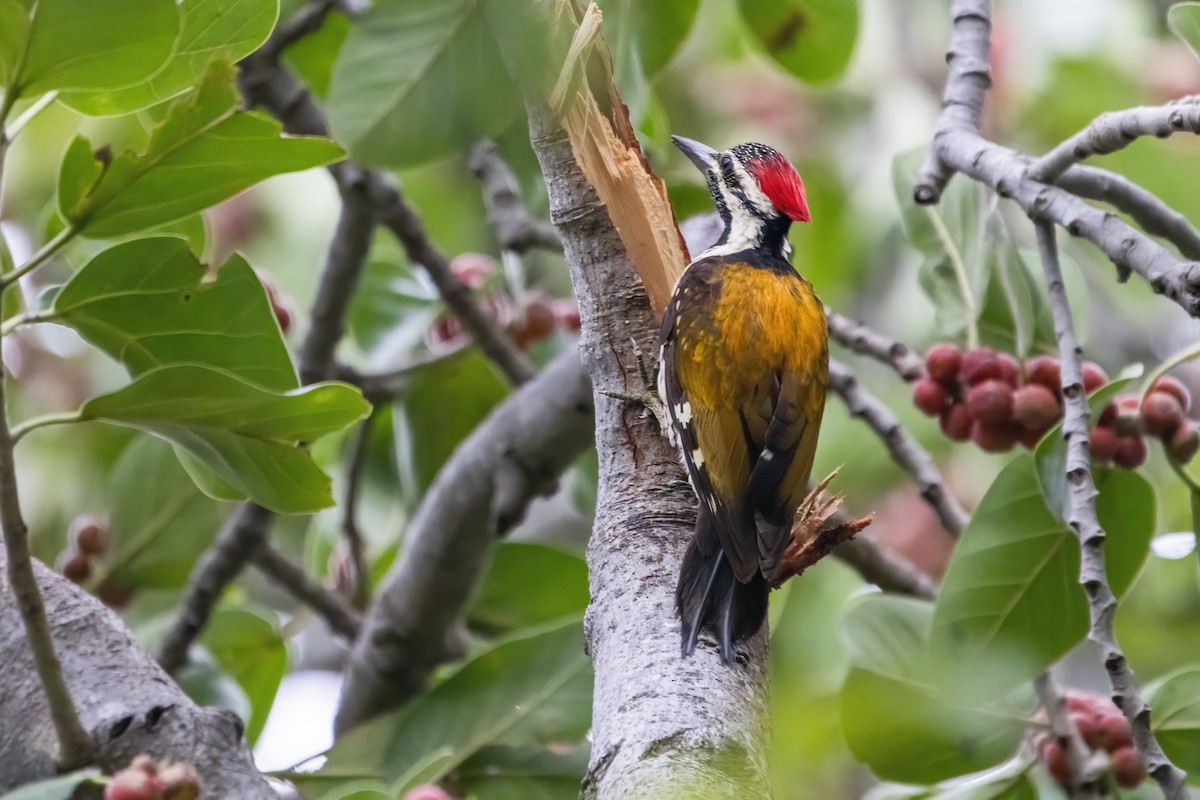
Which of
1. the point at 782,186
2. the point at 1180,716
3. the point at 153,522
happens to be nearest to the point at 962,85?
the point at 782,186

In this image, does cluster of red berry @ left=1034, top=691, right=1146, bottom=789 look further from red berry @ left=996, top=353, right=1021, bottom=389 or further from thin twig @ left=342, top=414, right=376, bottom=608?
thin twig @ left=342, top=414, right=376, bottom=608

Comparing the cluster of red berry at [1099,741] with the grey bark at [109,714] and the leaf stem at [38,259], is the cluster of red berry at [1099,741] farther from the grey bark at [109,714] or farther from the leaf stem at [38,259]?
the leaf stem at [38,259]

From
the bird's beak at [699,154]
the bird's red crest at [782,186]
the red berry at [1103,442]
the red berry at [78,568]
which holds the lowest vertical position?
the red berry at [78,568]

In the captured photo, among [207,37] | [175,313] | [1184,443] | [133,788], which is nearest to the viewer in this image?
[133,788]

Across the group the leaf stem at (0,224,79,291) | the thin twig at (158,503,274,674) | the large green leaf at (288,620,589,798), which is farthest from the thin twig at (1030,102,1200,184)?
the thin twig at (158,503,274,674)

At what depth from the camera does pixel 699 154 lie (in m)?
2.27

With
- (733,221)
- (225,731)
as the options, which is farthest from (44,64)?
(733,221)

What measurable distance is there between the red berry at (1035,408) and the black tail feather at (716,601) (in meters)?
0.78

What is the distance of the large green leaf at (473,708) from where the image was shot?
2027 mm

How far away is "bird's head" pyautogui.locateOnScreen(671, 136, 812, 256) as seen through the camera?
82.0 inches

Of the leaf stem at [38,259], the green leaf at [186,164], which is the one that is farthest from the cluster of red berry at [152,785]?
the green leaf at [186,164]

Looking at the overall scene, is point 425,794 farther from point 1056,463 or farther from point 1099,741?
point 1099,741

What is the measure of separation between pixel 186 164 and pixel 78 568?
4.46ft

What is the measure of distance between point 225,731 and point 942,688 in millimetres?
1040
